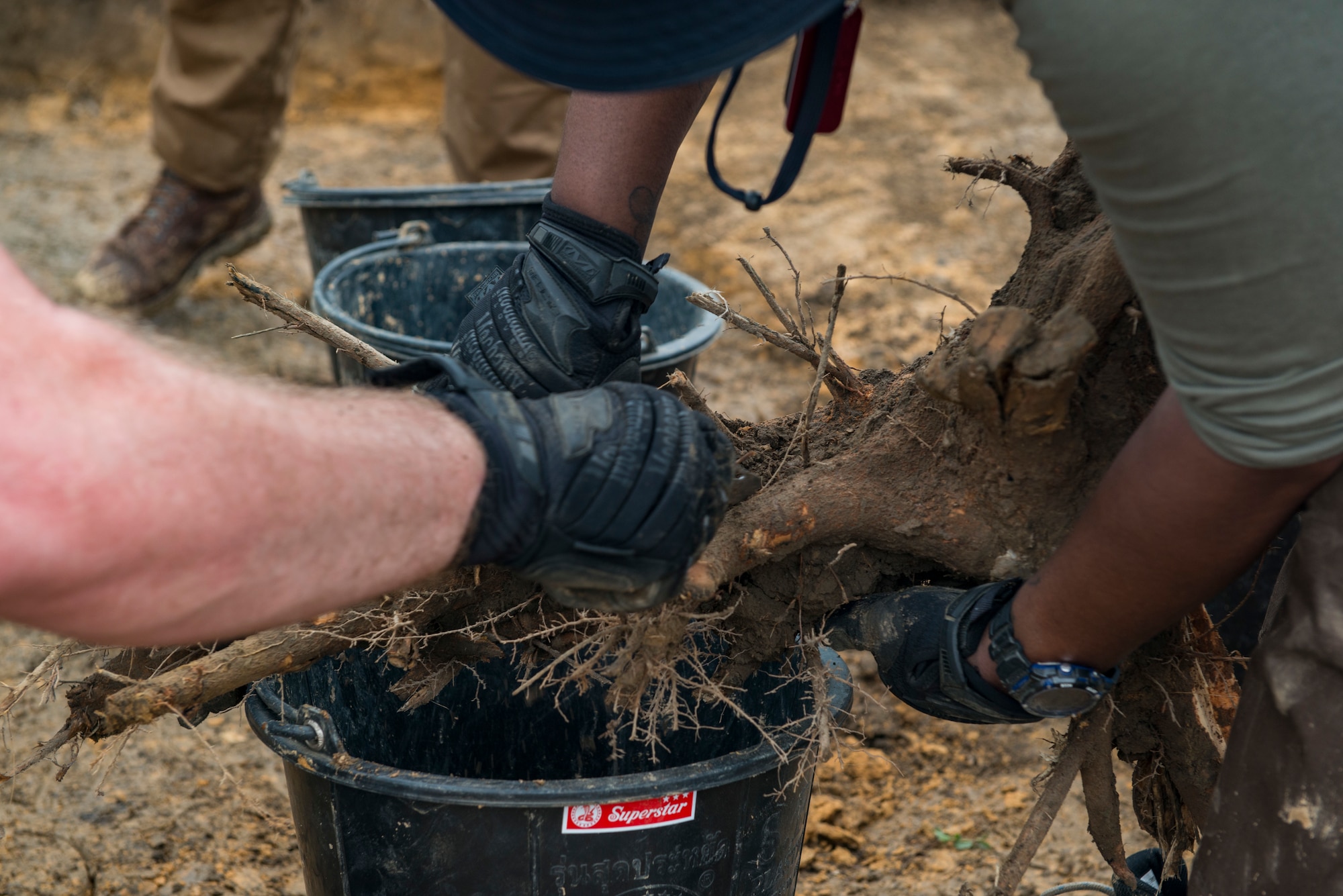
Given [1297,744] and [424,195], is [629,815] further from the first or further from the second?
[424,195]

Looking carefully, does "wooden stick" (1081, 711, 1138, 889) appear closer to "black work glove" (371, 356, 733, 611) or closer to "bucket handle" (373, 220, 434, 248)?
"black work glove" (371, 356, 733, 611)

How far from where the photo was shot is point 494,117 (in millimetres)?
3146

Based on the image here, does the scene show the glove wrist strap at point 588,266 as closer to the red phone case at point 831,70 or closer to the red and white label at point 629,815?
the red phone case at point 831,70

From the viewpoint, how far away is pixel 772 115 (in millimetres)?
5621

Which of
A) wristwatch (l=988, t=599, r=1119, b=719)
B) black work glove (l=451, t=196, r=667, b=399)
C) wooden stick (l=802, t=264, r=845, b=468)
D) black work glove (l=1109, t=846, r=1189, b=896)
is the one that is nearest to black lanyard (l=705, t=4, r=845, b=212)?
wooden stick (l=802, t=264, r=845, b=468)

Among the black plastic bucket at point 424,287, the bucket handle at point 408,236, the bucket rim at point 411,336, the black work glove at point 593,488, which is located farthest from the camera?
the bucket handle at point 408,236

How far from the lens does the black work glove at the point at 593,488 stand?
0.98 metres

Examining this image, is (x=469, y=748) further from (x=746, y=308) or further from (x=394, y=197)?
(x=746, y=308)

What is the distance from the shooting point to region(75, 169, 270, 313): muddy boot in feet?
12.1

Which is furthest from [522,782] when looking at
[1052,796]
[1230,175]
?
[1230,175]

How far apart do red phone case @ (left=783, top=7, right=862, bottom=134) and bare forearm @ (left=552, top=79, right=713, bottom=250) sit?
19cm

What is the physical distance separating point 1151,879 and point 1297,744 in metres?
0.60

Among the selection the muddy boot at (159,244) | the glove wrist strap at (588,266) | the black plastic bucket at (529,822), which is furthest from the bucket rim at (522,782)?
the muddy boot at (159,244)

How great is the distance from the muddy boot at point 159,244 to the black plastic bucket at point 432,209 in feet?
3.23
